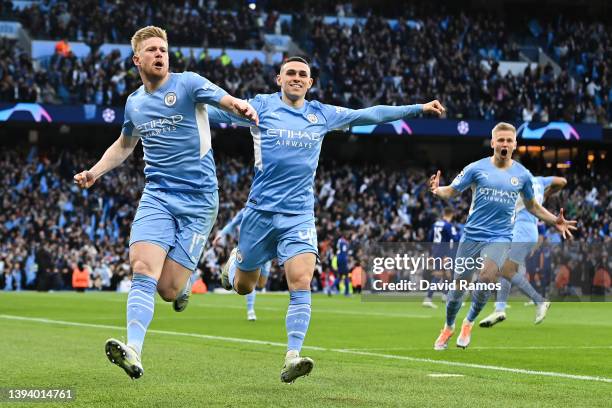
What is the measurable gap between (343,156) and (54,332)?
113 ft

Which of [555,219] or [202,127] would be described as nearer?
[202,127]

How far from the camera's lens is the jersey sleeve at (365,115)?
31.3 ft

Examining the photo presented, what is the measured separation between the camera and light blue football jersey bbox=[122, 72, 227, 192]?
8.62 meters

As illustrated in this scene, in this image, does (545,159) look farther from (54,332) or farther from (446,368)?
(446,368)

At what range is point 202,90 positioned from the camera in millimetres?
8461

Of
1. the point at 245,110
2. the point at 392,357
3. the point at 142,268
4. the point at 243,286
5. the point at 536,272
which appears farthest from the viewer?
the point at 536,272

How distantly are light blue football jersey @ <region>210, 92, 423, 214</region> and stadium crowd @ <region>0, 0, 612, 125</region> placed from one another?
33181 millimetres

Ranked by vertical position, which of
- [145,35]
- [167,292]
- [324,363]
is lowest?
[324,363]

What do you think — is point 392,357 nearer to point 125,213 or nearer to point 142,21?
point 125,213

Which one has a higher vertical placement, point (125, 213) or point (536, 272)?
point (125, 213)

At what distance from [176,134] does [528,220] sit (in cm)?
1176

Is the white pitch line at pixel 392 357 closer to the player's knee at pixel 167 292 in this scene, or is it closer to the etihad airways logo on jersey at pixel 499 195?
the etihad airways logo on jersey at pixel 499 195

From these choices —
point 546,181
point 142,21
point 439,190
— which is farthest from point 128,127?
point 142,21

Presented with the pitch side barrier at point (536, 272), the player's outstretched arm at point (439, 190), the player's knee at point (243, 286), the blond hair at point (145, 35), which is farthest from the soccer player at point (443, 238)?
the blond hair at point (145, 35)
